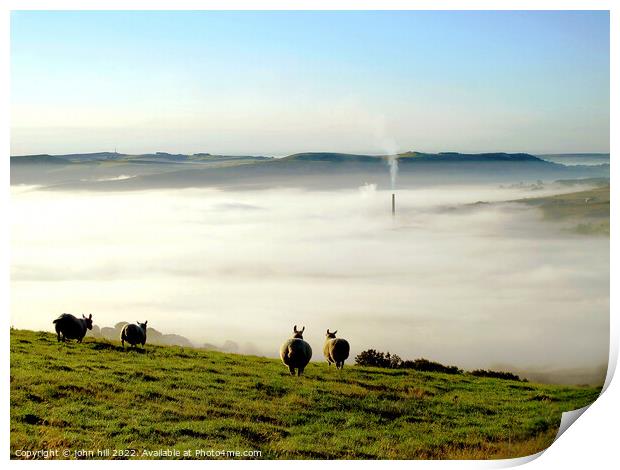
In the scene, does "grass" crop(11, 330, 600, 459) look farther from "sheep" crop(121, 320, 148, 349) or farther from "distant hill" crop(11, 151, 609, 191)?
"distant hill" crop(11, 151, 609, 191)

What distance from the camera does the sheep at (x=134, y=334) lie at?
13.0 m

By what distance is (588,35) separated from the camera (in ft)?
41.7

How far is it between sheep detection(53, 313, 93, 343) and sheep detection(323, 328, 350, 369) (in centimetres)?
355

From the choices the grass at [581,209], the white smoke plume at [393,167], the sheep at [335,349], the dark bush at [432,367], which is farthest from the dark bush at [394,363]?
the grass at [581,209]

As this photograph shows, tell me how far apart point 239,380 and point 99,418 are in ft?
6.80

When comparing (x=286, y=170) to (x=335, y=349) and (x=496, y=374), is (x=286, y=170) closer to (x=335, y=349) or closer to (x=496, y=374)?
(x=335, y=349)

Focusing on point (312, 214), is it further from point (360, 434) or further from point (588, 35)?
point (588, 35)

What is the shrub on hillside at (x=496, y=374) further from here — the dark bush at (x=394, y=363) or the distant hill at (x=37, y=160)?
the distant hill at (x=37, y=160)

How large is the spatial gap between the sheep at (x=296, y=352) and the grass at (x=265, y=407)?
20cm

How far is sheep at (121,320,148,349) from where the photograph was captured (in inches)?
512

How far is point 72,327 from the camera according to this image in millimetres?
13328

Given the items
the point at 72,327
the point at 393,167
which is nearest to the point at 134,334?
the point at 72,327

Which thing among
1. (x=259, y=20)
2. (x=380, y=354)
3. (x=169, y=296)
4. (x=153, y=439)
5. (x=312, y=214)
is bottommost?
(x=153, y=439)
